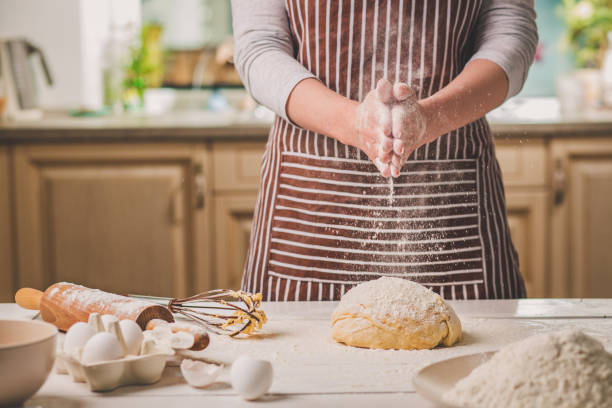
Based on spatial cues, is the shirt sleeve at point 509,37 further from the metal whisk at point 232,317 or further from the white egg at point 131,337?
the white egg at point 131,337

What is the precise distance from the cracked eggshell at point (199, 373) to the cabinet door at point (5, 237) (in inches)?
73.6

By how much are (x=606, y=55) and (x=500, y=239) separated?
5.78 feet

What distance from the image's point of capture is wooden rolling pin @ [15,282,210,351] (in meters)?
0.81

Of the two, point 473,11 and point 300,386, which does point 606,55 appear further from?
point 300,386

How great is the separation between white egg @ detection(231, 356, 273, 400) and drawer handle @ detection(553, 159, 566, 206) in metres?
Result: 1.81

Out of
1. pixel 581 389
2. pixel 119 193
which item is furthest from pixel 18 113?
pixel 581 389

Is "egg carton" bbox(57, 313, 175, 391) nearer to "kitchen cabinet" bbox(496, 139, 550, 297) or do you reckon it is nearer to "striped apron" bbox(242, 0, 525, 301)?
"striped apron" bbox(242, 0, 525, 301)

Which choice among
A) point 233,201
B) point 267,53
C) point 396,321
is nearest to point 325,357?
point 396,321

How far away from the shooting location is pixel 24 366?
24.6 inches

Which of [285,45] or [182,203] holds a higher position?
[285,45]

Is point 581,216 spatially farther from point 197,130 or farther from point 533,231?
point 197,130

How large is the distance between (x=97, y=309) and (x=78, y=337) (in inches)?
4.9

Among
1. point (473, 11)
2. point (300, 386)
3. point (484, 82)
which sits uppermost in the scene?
point (473, 11)

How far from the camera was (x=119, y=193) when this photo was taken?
93.0 inches
